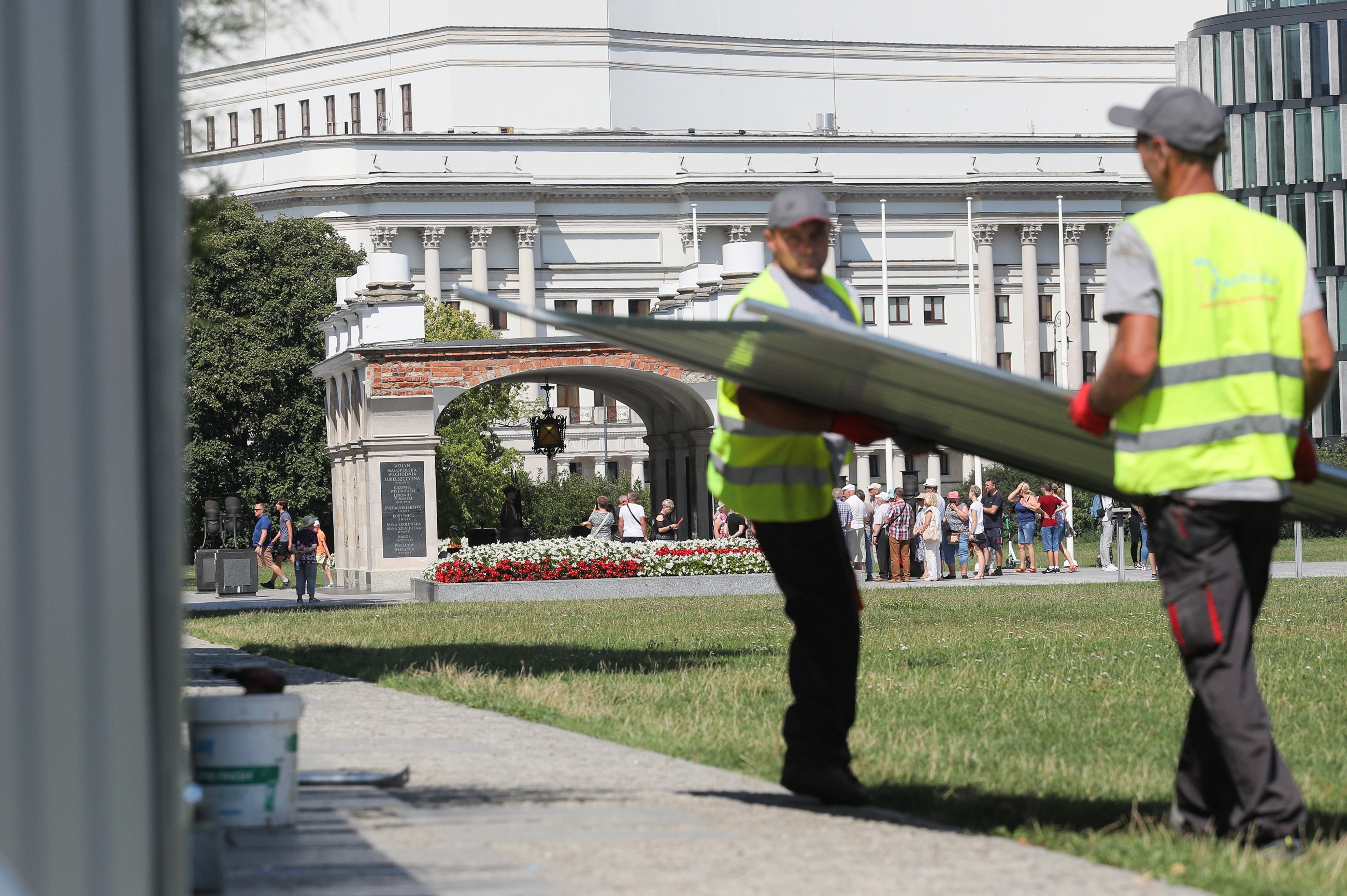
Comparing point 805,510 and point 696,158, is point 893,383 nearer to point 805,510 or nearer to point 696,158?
point 805,510

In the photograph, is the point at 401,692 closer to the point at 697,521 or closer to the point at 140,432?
the point at 140,432

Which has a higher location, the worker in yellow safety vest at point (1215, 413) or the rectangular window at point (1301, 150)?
the rectangular window at point (1301, 150)

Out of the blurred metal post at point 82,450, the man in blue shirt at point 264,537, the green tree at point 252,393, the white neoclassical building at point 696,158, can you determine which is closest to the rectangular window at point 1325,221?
the white neoclassical building at point 696,158

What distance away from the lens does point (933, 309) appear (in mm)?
95250

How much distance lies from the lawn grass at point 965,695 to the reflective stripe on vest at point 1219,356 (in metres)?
1.05

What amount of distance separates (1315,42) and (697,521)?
49124mm

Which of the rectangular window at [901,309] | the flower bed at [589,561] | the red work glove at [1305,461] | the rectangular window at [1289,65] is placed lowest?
the flower bed at [589,561]

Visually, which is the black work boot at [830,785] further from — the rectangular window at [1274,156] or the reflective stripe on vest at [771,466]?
the rectangular window at [1274,156]

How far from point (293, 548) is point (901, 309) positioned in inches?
2573

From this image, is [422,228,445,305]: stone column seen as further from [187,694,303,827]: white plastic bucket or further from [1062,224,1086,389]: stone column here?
[187,694,303,827]: white plastic bucket

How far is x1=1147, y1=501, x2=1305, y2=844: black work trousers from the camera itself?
532 cm

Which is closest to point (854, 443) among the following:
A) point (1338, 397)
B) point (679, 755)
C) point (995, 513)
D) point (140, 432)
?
point (679, 755)

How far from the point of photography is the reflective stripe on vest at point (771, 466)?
6598 millimetres

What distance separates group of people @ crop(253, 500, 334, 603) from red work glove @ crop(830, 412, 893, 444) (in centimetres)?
2499
